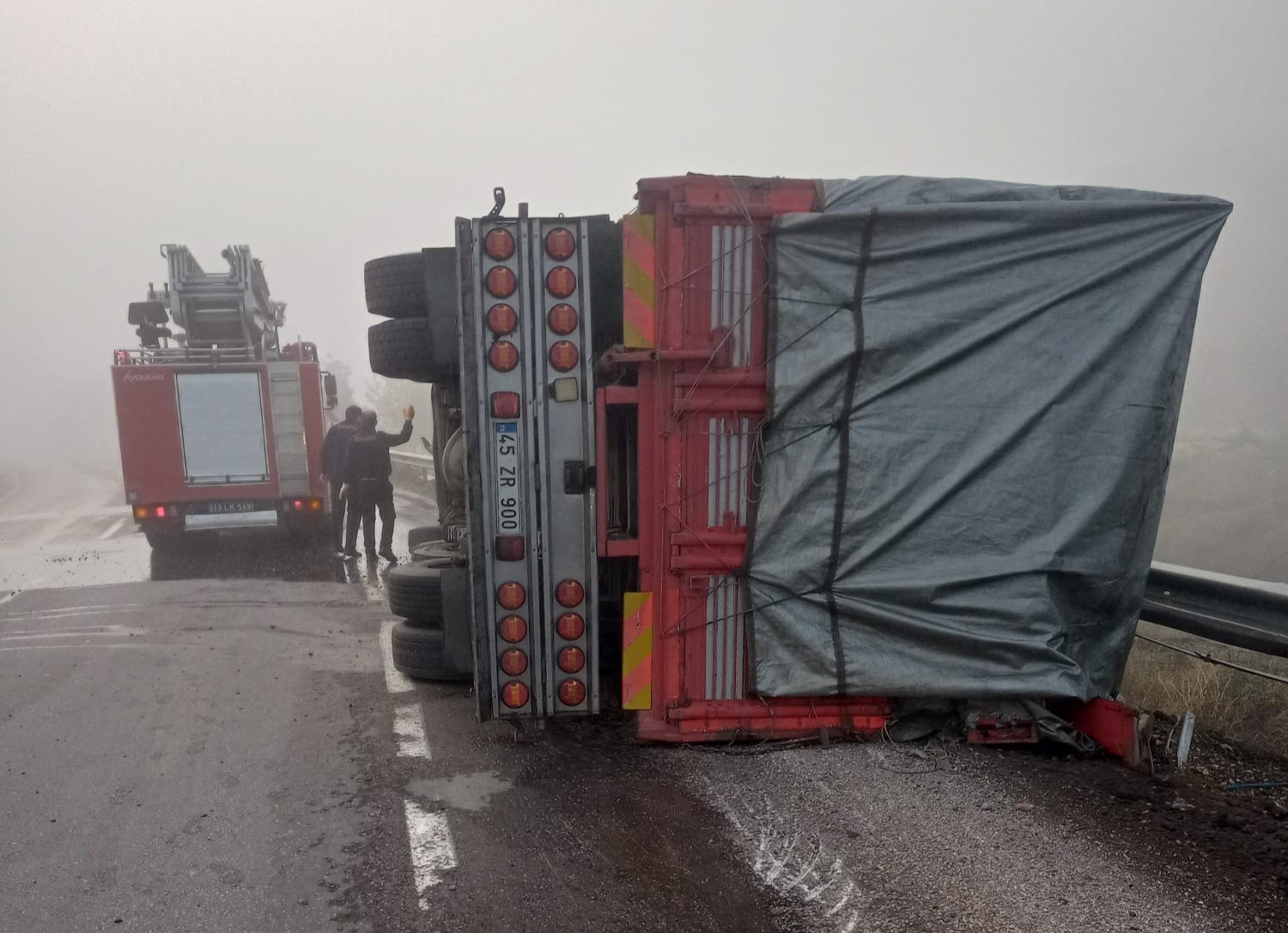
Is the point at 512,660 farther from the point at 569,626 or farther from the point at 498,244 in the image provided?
the point at 498,244

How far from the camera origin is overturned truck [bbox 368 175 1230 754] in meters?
3.72

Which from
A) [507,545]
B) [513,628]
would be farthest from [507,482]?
[513,628]

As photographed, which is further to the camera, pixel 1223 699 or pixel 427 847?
pixel 1223 699

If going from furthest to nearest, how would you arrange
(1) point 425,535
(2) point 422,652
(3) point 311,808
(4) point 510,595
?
(1) point 425,535 → (2) point 422,652 → (4) point 510,595 → (3) point 311,808

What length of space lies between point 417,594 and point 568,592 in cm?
152

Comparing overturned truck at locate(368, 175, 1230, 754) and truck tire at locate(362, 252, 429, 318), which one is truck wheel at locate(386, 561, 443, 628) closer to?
overturned truck at locate(368, 175, 1230, 754)

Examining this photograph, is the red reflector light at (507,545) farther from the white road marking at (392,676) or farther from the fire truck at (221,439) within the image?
A: the fire truck at (221,439)

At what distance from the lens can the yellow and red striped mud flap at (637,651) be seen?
391cm

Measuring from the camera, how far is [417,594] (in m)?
5.02

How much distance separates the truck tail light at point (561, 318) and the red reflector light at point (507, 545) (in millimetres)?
934

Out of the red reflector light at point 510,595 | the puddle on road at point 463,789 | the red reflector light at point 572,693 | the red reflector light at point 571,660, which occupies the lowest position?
the puddle on road at point 463,789

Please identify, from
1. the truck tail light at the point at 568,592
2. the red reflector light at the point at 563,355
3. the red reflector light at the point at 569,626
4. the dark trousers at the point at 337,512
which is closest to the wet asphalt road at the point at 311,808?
the red reflector light at the point at 569,626

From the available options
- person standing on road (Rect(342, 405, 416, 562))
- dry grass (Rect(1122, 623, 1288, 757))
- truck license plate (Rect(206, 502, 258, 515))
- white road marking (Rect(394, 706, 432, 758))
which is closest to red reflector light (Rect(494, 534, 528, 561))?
white road marking (Rect(394, 706, 432, 758))

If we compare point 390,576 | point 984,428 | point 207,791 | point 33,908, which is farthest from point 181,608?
point 984,428
